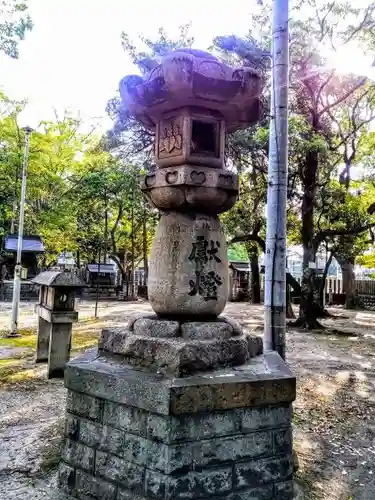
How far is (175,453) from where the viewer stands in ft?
8.79

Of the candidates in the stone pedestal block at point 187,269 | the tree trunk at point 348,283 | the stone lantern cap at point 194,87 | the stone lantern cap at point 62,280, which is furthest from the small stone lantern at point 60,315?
the tree trunk at point 348,283

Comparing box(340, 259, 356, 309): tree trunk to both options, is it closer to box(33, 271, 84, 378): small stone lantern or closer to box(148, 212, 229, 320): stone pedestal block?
box(33, 271, 84, 378): small stone lantern

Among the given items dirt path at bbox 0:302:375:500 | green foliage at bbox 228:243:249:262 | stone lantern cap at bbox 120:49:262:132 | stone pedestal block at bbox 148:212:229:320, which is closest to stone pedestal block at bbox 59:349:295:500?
dirt path at bbox 0:302:375:500

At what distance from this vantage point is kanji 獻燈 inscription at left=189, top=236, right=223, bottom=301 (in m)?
3.42

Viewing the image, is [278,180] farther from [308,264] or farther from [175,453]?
[308,264]

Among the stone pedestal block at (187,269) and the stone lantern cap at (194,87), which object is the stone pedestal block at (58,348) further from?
the stone lantern cap at (194,87)

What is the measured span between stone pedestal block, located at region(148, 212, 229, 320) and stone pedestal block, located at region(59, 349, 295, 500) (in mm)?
582

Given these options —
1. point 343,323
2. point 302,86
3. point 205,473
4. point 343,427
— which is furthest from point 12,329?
point 343,323

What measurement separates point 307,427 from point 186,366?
2.79 meters

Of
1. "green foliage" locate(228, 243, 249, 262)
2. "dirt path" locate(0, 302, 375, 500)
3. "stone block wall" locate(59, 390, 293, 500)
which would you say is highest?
"green foliage" locate(228, 243, 249, 262)

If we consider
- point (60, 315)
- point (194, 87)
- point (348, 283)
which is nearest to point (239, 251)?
point (348, 283)

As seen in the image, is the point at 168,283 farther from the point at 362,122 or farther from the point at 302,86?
the point at 362,122

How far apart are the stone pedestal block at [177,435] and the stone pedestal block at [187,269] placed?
582 millimetres

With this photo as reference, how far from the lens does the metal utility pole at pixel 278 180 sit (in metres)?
4.73
